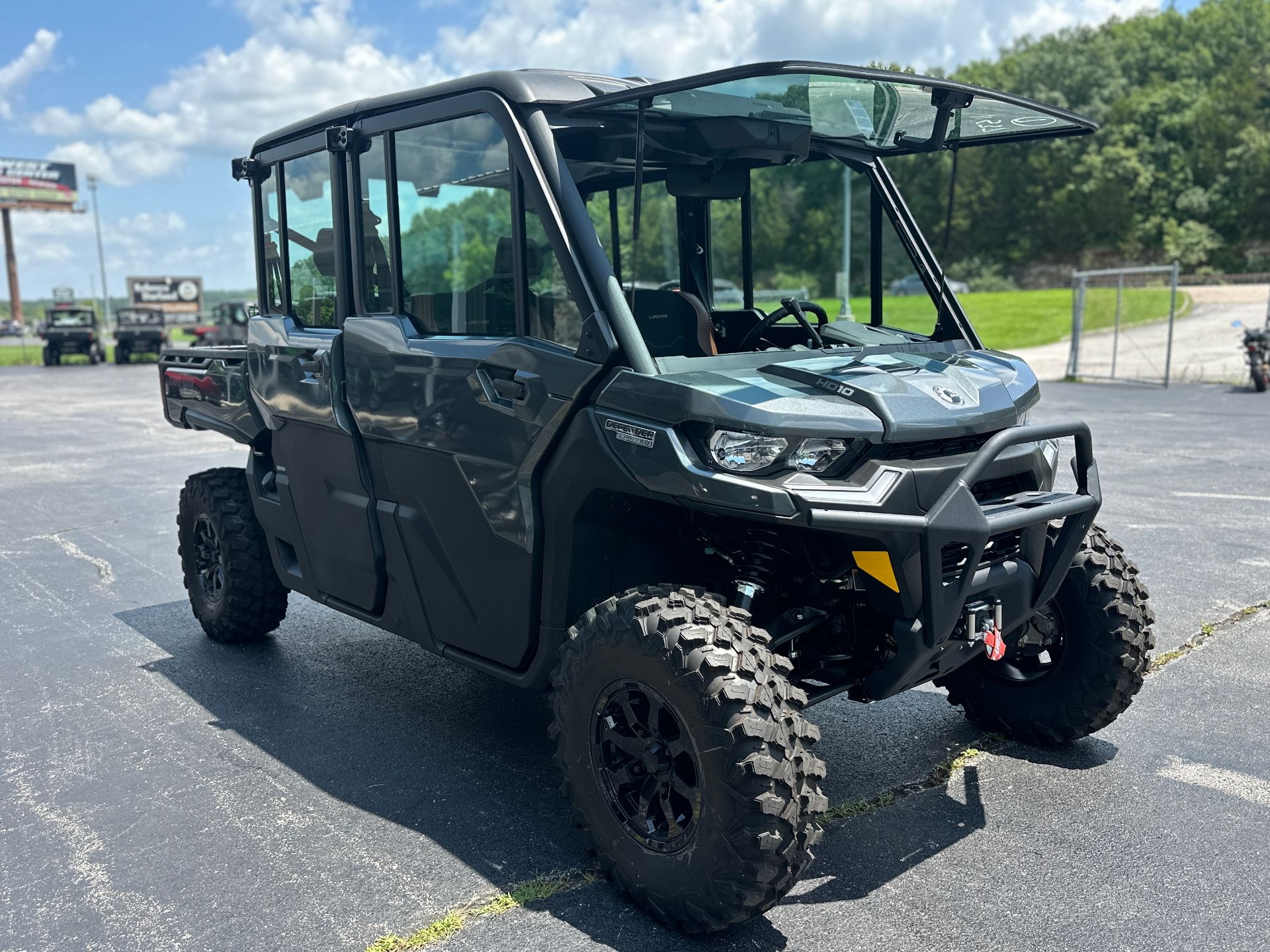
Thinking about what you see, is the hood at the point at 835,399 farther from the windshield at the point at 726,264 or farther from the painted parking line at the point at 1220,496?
the painted parking line at the point at 1220,496

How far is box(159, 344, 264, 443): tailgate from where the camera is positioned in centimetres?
529

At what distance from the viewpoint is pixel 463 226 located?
172 inches

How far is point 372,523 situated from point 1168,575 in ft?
15.6

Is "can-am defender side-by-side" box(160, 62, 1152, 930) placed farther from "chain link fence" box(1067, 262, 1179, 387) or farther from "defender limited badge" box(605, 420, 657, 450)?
"chain link fence" box(1067, 262, 1179, 387)

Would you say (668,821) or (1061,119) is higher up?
(1061,119)

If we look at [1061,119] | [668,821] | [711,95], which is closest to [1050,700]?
[668,821]

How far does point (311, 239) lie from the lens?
4.60 meters

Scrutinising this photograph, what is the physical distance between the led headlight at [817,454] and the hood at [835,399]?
57mm

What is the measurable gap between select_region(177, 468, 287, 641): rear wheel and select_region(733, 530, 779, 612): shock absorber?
2.97m

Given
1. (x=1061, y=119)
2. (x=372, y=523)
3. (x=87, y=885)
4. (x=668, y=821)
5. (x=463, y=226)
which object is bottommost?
(x=87, y=885)

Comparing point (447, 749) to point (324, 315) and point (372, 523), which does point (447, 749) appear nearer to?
point (372, 523)

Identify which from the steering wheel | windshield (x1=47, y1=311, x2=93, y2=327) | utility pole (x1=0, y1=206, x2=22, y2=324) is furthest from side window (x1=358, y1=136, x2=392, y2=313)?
utility pole (x1=0, y1=206, x2=22, y2=324)

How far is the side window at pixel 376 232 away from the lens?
4.07 metres

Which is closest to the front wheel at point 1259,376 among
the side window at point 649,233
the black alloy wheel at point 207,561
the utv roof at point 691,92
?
the utv roof at point 691,92
